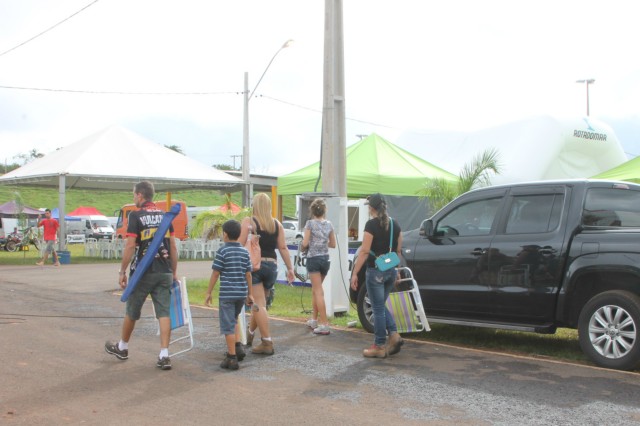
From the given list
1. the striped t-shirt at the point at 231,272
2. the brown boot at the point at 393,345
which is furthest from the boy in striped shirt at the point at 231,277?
the brown boot at the point at 393,345

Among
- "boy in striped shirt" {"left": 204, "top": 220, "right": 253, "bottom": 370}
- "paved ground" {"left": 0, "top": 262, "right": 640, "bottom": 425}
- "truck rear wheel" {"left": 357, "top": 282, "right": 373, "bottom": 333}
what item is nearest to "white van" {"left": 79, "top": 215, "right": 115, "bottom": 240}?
"paved ground" {"left": 0, "top": 262, "right": 640, "bottom": 425}

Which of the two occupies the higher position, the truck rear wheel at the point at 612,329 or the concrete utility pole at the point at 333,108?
the concrete utility pole at the point at 333,108

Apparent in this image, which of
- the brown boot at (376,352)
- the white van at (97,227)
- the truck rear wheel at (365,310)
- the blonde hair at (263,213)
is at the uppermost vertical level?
the white van at (97,227)

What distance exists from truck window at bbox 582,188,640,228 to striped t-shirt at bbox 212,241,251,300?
12.2 ft

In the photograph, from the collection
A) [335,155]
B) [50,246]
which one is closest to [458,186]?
[335,155]

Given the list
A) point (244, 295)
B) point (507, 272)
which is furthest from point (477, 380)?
point (244, 295)

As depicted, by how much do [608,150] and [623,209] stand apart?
56.4ft

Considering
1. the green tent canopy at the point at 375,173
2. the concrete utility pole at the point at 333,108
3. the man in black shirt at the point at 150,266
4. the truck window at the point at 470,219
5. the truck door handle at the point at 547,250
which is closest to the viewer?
the man in black shirt at the point at 150,266

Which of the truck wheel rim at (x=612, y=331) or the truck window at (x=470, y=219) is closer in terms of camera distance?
the truck wheel rim at (x=612, y=331)

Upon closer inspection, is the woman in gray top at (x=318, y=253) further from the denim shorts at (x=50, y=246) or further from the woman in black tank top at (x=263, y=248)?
the denim shorts at (x=50, y=246)

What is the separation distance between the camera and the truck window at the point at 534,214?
7.57m

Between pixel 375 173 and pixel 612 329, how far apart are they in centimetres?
1093

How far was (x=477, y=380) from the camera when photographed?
633cm

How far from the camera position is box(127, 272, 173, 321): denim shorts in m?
6.92
